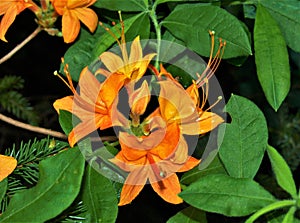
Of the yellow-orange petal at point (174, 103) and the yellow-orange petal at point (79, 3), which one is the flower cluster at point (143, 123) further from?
the yellow-orange petal at point (79, 3)

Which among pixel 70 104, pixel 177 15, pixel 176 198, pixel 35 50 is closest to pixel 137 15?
pixel 177 15

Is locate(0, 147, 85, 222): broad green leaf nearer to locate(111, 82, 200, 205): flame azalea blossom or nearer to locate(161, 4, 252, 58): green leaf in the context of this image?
locate(111, 82, 200, 205): flame azalea blossom

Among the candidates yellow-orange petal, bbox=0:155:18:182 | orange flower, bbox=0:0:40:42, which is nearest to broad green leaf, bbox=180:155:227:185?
yellow-orange petal, bbox=0:155:18:182

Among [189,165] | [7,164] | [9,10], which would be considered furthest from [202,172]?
[9,10]

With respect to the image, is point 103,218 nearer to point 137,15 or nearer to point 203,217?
point 203,217

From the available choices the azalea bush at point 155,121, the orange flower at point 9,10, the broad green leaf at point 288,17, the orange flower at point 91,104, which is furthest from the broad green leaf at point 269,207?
the orange flower at point 9,10

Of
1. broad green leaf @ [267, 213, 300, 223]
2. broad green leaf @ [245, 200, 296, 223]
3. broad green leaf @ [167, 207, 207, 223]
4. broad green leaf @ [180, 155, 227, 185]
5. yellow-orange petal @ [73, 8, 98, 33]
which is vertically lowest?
broad green leaf @ [167, 207, 207, 223]

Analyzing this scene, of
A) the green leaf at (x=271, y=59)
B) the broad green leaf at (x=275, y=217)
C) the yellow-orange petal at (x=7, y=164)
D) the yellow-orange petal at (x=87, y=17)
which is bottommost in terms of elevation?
the broad green leaf at (x=275, y=217)
